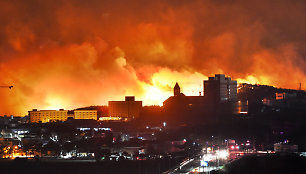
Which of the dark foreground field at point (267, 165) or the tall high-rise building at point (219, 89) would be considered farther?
the tall high-rise building at point (219, 89)

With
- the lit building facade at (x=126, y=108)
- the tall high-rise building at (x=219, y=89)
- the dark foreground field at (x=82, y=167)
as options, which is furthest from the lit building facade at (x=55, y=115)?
the dark foreground field at (x=82, y=167)

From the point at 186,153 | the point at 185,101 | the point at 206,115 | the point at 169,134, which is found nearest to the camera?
the point at 186,153

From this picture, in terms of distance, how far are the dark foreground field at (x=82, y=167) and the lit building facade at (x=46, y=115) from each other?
78.1 metres

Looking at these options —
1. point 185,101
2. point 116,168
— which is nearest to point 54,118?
point 185,101

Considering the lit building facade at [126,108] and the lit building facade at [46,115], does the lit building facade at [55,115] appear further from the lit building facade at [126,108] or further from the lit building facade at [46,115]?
the lit building facade at [126,108]

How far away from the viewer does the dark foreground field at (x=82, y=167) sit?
49.0 metres

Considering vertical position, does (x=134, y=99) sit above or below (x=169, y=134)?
above

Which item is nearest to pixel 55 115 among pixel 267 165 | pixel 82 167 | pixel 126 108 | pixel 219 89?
pixel 126 108

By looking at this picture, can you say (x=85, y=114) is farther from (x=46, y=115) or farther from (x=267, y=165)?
(x=267, y=165)

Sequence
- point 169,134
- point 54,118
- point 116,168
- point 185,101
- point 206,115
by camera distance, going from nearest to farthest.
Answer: point 116,168 → point 169,134 → point 206,115 → point 185,101 → point 54,118

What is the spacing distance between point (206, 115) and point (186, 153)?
5032 centimetres

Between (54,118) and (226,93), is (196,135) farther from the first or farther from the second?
(54,118)

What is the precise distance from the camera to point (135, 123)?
116688mm

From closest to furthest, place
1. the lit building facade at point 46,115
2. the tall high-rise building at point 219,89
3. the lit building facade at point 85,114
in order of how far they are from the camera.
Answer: the tall high-rise building at point 219,89
the lit building facade at point 46,115
the lit building facade at point 85,114
